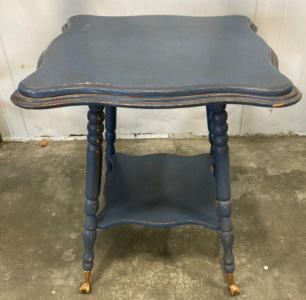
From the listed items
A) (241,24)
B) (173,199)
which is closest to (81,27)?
(241,24)

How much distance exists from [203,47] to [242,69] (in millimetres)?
218

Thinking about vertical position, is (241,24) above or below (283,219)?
above

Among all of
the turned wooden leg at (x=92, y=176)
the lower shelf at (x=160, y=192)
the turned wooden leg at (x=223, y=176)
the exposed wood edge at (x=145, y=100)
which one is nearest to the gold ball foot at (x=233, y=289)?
the turned wooden leg at (x=223, y=176)

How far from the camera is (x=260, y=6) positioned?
162 centimetres

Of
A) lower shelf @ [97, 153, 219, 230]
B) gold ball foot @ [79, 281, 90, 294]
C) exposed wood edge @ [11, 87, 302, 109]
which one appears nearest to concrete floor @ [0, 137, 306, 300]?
gold ball foot @ [79, 281, 90, 294]

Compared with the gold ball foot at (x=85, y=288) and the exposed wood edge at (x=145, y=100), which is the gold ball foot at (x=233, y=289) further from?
the exposed wood edge at (x=145, y=100)

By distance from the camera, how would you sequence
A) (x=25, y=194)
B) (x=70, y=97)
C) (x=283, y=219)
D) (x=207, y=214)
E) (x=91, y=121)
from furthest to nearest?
(x=25, y=194), (x=283, y=219), (x=207, y=214), (x=91, y=121), (x=70, y=97)

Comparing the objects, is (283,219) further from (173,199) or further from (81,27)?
(81,27)

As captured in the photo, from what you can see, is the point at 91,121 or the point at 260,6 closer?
the point at 91,121

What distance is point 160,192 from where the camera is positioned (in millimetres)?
1272

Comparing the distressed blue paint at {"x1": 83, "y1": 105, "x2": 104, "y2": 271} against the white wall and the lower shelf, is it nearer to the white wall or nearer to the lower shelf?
the lower shelf

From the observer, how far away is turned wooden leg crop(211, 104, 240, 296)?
97cm

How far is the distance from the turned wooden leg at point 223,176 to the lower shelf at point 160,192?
0.05 meters

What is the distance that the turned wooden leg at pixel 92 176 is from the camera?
0.98 m
